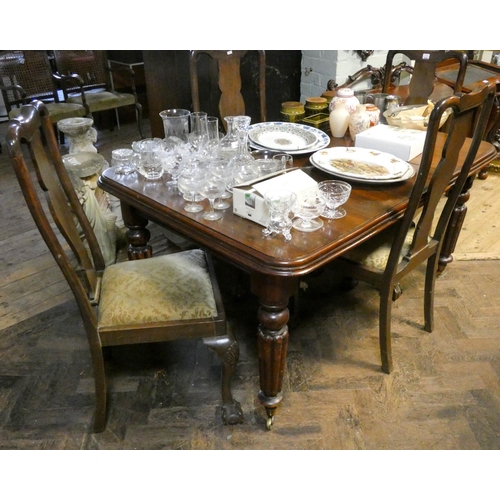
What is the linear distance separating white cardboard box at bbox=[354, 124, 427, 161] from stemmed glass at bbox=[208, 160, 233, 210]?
0.54 meters

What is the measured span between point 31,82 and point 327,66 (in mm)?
2757

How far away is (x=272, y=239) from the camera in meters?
1.16

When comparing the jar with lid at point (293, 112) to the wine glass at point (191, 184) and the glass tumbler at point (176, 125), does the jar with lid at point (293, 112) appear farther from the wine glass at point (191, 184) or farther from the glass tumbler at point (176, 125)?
the wine glass at point (191, 184)

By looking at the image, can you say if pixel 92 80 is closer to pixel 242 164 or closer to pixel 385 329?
pixel 242 164

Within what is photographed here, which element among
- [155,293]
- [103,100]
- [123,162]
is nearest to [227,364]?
[155,293]

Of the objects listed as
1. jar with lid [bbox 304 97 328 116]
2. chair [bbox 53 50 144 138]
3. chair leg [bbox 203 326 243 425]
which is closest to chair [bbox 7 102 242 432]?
chair leg [bbox 203 326 243 425]

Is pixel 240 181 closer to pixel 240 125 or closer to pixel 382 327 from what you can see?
pixel 240 125

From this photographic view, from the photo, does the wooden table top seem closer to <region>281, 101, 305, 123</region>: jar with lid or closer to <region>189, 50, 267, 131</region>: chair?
<region>281, 101, 305, 123</region>: jar with lid

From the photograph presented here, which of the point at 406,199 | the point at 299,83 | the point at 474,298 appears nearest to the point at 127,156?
the point at 406,199

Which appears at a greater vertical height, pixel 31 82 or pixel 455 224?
pixel 31 82

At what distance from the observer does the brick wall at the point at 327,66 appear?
278 centimetres

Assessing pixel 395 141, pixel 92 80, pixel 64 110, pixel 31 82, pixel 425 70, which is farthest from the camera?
pixel 92 80

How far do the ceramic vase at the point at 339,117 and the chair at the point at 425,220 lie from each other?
385 mm

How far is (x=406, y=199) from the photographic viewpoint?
1.34m
